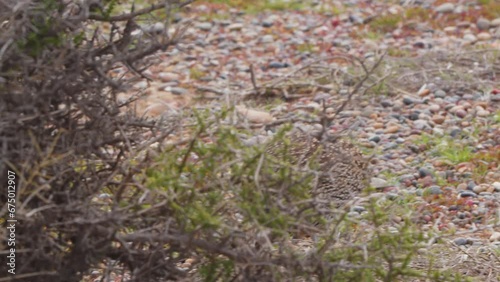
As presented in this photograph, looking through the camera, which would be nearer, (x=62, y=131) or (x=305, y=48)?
(x=62, y=131)

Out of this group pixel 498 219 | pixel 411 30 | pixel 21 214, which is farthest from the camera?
pixel 411 30

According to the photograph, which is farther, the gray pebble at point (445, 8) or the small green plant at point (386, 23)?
the gray pebble at point (445, 8)

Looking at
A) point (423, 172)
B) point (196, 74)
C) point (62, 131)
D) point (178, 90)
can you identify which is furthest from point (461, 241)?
point (196, 74)

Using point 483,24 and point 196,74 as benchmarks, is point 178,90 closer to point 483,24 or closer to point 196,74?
point 196,74

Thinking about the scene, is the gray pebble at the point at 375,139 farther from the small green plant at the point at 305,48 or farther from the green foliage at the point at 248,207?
the green foliage at the point at 248,207

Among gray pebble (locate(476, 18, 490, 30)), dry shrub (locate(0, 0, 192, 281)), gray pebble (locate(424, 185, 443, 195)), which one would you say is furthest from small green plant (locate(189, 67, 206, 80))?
dry shrub (locate(0, 0, 192, 281))

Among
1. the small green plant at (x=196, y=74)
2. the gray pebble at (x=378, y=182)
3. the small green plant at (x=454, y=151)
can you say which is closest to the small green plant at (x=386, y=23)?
the small green plant at (x=196, y=74)

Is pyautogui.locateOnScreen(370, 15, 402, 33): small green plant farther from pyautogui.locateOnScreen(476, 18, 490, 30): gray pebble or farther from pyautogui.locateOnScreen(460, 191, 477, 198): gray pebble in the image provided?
pyautogui.locateOnScreen(460, 191, 477, 198): gray pebble

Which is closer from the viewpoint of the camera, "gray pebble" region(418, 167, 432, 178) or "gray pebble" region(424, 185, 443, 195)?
"gray pebble" region(424, 185, 443, 195)

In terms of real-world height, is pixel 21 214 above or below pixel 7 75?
below

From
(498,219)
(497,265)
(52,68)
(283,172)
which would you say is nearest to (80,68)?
(52,68)

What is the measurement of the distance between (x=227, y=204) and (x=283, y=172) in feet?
0.72

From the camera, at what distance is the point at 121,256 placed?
361 centimetres

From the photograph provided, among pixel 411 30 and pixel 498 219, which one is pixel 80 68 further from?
pixel 411 30
